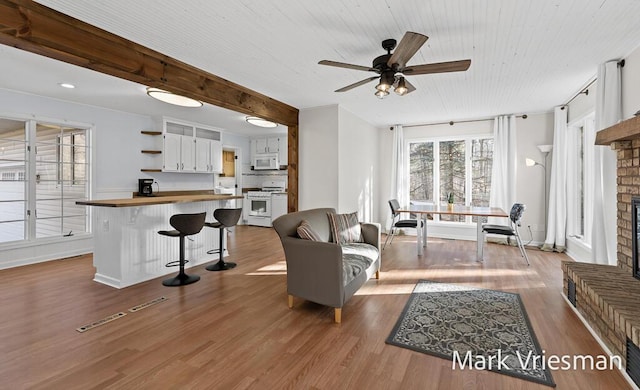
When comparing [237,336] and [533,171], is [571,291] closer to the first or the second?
[237,336]

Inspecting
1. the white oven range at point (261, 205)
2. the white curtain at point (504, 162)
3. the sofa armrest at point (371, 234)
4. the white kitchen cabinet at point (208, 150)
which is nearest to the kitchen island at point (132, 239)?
the sofa armrest at point (371, 234)

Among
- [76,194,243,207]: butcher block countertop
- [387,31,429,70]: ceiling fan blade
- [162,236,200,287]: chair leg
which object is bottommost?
[162,236,200,287]: chair leg

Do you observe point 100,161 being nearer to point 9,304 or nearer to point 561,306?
point 9,304

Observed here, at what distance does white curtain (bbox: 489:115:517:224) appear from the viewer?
5.64m

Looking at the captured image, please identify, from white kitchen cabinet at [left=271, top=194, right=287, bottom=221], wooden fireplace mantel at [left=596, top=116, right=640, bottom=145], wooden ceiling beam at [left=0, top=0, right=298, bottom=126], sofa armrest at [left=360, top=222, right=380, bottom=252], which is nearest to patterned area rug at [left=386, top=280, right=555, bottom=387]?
sofa armrest at [left=360, top=222, right=380, bottom=252]

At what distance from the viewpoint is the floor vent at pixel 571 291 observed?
278cm

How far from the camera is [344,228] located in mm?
3613

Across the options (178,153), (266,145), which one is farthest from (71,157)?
(266,145)

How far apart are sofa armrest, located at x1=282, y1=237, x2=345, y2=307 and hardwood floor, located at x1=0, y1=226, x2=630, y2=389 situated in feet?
0.70

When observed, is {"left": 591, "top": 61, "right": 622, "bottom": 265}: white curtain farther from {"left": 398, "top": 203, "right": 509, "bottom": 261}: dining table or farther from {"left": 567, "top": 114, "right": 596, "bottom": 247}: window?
{"left": 567, "top": 114, "right": 596, "bottom": 247}: window

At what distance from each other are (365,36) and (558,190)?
4.62 m

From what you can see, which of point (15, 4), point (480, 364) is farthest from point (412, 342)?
point (15, 4)

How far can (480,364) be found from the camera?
198cm

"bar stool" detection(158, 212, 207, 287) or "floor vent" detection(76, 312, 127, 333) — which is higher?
"bar stool" detection(158, 212, 207, 287)
